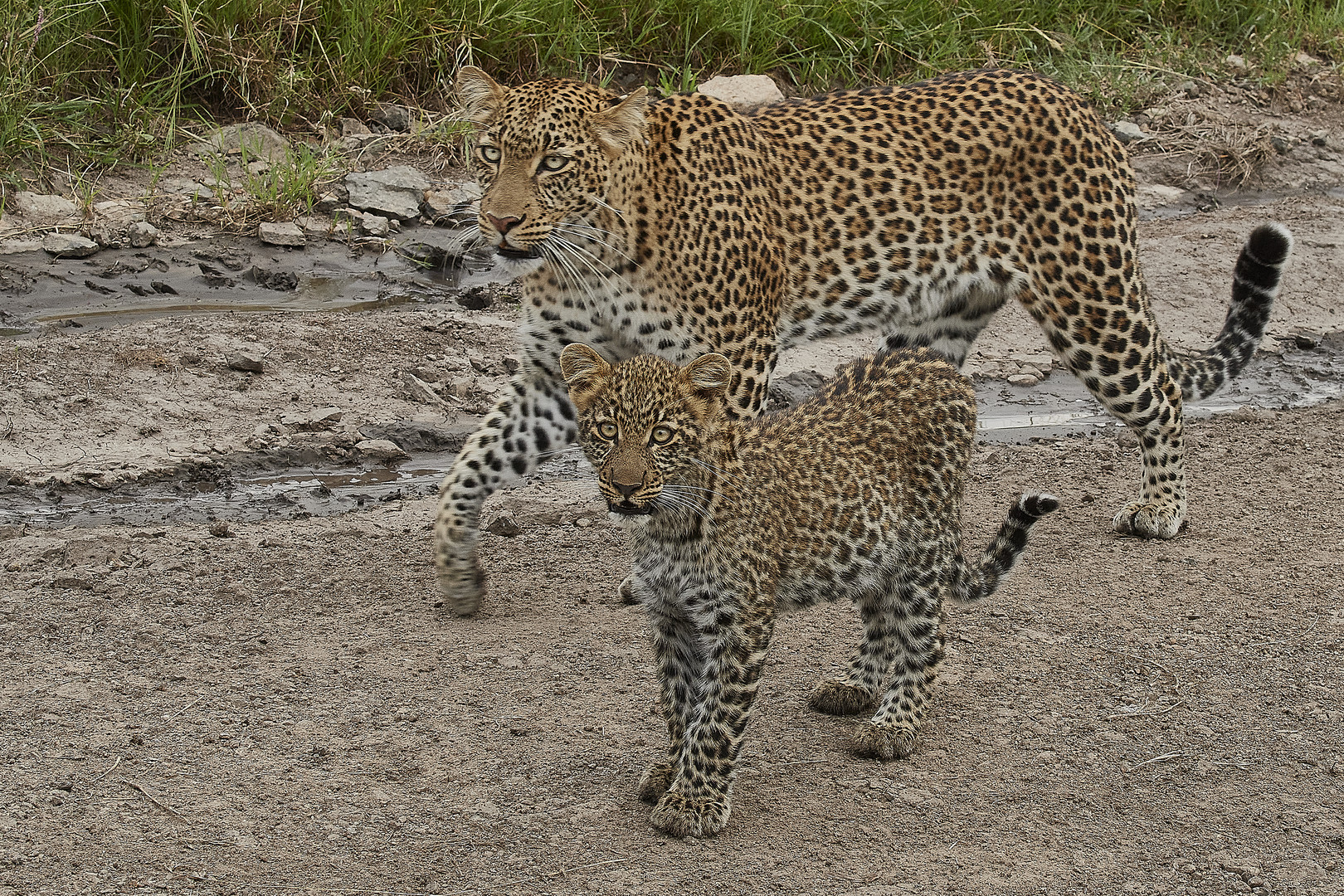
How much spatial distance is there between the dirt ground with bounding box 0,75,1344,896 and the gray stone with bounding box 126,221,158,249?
3.32 feet

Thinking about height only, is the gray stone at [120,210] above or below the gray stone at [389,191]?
below

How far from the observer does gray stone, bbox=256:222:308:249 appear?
1017 cm

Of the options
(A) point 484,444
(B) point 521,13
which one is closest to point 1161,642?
(A) point 484,444

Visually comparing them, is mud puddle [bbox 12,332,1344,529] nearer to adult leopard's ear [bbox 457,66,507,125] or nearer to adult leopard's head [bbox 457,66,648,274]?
adult leopard's head [bbox 457,66,648,274]

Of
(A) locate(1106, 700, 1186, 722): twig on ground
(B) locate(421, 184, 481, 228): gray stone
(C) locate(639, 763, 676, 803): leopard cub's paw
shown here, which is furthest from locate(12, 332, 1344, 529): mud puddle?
(A) locate(1106, 700, 1186, 722): twig on ground

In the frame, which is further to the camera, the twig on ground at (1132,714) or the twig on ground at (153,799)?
the twig on ground at (1132,714)

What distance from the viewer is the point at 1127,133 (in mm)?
12836

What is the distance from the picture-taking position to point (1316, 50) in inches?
593

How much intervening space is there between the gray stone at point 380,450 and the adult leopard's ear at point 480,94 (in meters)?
2.10

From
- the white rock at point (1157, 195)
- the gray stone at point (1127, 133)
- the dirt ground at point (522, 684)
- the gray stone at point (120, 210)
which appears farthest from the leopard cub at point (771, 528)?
the gray stone at point (1127, 133)

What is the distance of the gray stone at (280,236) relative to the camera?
10172mm

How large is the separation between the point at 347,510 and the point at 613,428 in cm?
312

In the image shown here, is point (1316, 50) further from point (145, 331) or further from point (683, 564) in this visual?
point (683, 564)

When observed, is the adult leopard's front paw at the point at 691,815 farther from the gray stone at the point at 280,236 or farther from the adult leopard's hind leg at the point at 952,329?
the gray stone at the point at 280,236
